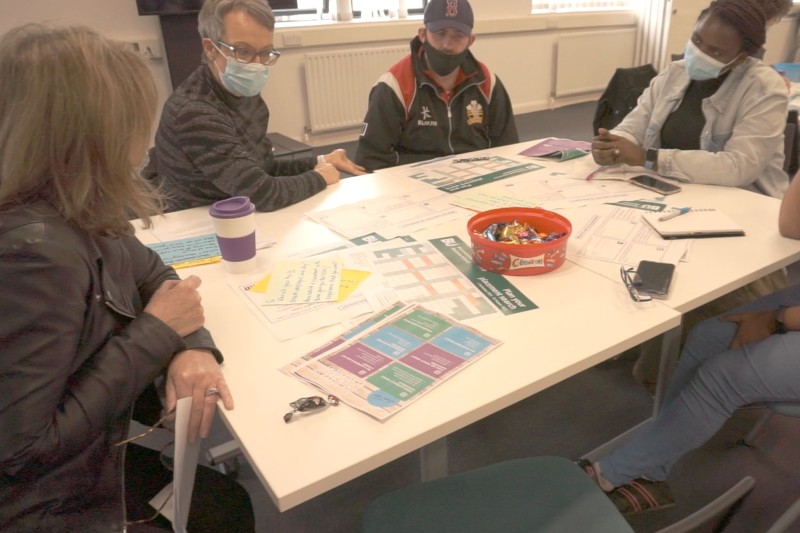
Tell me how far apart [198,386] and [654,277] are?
0.89 meters

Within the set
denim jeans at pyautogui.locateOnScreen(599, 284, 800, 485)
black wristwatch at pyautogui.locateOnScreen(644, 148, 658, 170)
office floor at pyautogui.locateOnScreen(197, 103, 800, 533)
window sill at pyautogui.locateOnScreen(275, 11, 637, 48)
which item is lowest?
office floor at pyautogui.locateOnScreen(197, 103, 800, 533)

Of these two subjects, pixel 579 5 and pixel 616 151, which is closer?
pixel 616 151

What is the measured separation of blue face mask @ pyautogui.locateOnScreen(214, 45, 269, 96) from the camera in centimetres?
166

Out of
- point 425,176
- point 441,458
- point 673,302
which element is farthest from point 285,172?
point 673,302

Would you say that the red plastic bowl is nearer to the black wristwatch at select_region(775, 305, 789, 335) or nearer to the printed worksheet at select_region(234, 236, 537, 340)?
the printed worksheet at select_region(234, 236, 537, 340)

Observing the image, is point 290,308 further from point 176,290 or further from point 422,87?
point 422,87

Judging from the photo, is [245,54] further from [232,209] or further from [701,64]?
[701,64]

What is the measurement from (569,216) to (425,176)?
1.87ft

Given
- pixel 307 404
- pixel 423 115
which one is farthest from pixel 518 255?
pixel 423 115

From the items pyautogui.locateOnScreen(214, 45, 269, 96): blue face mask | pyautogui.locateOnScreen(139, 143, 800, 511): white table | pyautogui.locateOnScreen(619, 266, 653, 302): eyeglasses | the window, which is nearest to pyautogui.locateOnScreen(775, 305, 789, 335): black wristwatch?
pyautogui.locateOnScreen(139, 143, 800, 511): white table

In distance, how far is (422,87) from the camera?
224 centimetres

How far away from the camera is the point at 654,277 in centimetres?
115

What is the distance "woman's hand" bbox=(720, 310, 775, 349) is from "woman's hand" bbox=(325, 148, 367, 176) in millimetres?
1298

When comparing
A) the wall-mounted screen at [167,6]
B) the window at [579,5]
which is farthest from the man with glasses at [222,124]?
the window at [579,5]
